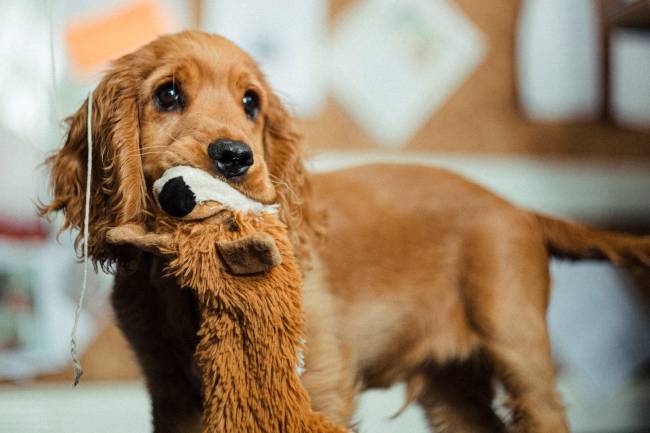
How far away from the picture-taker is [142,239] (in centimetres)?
54

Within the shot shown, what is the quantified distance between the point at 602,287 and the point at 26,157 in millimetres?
1298

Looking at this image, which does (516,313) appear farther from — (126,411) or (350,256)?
(126,411)

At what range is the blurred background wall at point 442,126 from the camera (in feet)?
4.09

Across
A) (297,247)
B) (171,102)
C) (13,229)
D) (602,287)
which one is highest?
(171,102)

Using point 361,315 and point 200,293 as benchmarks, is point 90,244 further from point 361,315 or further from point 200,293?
point 361,315

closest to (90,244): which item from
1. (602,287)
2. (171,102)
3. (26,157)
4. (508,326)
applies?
(171,102)

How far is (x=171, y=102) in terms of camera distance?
699mm

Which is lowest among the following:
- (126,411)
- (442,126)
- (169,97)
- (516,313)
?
(126,411)

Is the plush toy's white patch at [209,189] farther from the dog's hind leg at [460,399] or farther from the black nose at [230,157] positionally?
the dog's hind leg at [460,399]

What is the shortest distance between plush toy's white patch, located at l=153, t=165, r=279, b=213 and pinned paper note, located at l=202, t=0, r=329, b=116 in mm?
672

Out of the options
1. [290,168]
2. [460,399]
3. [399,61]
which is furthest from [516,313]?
[399,61]

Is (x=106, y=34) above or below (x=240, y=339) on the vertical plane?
above

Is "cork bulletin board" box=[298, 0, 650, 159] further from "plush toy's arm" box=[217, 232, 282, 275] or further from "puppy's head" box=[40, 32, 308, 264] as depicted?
"plush toy's arm" box=[217, 232, 282, 275]

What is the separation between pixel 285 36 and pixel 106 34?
0.47 meters
